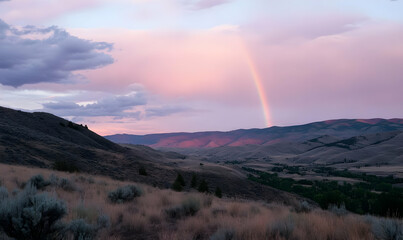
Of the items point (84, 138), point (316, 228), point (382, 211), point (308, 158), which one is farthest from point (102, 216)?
point (308, 158)

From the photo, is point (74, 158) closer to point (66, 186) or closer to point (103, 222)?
point (66, 186)

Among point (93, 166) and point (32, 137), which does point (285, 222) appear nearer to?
point (93, 166)

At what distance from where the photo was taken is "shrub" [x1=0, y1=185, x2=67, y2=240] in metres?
4.70

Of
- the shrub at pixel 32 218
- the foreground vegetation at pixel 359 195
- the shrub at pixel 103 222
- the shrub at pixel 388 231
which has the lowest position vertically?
the foreground vegetation at pixel 359 195

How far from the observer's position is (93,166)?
31.2 meters

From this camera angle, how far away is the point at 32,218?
4734 mm

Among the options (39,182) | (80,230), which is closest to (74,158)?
(39,182)

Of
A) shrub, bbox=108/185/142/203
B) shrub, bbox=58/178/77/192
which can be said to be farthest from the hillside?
shrub, bbox=58/178/77/192

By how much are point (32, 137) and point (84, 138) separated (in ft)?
60.1

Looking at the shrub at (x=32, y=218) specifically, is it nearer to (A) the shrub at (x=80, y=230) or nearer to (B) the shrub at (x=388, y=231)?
(A) the shrub at (x=80, y=230)

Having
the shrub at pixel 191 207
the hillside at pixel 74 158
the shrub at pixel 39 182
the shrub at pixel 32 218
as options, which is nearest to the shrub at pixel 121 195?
the shrub at pixel 191 207

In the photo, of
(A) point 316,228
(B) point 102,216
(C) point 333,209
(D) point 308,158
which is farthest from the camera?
(D) point 308,158

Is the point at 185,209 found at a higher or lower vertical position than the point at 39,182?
lower

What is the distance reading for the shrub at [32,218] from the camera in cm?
470
